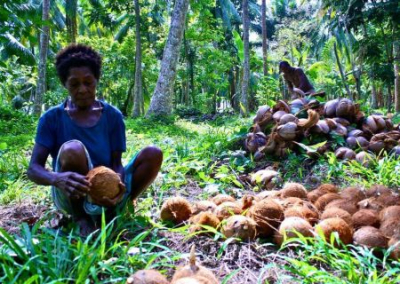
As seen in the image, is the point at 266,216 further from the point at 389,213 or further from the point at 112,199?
the point at 112,199

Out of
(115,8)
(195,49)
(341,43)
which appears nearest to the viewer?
(115,8)

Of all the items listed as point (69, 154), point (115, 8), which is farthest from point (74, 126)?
point (115, 8)

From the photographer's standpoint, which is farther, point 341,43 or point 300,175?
point 341,43

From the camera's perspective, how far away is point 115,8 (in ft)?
44.6

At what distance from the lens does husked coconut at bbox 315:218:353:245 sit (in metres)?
2.03

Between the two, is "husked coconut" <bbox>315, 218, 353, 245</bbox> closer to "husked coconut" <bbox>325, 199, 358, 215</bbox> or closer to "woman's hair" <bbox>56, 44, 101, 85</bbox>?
"husked coconut" <bbox>325, 199, 358, 215</bbox>

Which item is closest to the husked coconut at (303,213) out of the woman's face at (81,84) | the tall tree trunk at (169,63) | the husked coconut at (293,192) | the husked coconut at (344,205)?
the husked coconut at (344,205)

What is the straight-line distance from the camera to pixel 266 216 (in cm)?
A: 218

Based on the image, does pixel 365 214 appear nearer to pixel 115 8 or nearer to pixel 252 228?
pixel 252 228

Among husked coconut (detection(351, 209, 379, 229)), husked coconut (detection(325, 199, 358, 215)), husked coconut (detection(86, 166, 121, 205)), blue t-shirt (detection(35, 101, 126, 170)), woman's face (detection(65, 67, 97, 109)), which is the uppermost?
woman's face (detection(65, 67, 97, 109))

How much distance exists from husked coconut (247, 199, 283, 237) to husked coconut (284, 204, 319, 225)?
6cm

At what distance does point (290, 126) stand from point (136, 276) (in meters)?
2.89

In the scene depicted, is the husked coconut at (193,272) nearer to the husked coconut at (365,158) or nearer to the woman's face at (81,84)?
the woman's face at (81,84)

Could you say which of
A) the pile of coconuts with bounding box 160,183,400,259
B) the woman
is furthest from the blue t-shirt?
the pile of coconuts with bounding box 160,183,400,259
